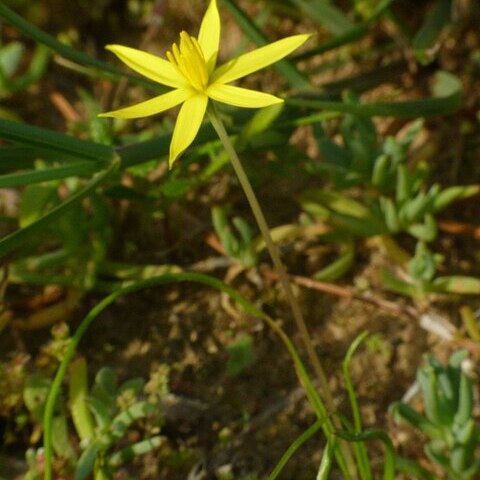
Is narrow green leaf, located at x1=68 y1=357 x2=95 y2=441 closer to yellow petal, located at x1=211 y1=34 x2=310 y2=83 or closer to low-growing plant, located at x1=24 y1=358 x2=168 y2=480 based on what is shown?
low-growing plant, located at x1=24 y1=358 x2=168 y2=480

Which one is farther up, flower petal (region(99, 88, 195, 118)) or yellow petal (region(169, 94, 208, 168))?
flower petal (region(99, 88, 195, 118))

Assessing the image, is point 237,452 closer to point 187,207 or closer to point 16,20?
point 187,207

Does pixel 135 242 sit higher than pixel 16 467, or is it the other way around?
pixel 135 242

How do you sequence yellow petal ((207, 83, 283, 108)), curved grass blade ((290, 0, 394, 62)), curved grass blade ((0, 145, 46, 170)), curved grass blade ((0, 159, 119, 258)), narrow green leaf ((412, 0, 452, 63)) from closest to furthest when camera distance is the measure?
yellow petal ((207, 83, 283, 108))
curved grass blade ((0, 159, 119, 258))
curved grass blade ((0, 145, 46, 170))
curved grass blade ((290, 0, 394, 62))
narrow green leaf ((412, 0, 452, 63))

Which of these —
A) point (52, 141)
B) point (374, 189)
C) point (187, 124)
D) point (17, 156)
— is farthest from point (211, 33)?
point (374, 189)

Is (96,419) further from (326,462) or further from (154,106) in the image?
(154,106)

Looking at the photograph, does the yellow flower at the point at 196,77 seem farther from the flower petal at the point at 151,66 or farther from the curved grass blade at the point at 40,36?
the curved grass blade at the point at 40,36

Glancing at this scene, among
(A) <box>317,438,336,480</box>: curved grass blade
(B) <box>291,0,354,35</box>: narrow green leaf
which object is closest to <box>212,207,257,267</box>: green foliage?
(A) <box>317,438,336,480</box>: curved grass blade

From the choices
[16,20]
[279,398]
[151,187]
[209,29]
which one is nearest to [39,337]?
[151,187]
